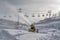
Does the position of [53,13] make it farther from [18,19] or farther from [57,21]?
[18,19]

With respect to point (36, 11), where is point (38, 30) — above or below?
below

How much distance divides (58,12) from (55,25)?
259 millimetres

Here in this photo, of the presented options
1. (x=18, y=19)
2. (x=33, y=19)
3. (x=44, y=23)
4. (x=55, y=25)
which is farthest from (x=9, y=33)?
(x=55, y=25)

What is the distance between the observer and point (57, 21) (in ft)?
9.11

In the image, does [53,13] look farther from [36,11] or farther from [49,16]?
[36,11]

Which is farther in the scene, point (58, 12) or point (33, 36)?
point (58, 12)

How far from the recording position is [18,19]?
2.73 meters

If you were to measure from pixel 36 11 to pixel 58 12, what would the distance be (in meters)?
0.42

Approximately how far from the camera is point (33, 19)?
2.68 meters

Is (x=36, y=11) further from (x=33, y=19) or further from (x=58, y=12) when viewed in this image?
(x=58, y=12)

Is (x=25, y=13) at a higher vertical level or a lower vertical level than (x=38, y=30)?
higher

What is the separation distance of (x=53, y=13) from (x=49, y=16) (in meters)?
0.10

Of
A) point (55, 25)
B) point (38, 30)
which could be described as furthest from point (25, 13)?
point (55, 25)

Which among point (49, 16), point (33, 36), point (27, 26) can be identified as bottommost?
point (33, 36)
